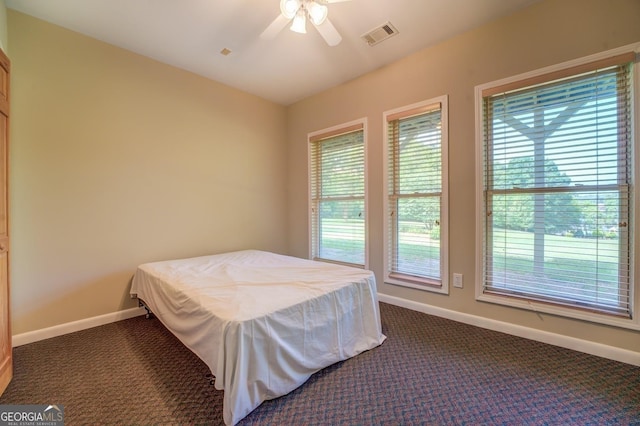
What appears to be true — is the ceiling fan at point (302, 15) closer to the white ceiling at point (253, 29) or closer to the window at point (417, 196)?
the white ceiling at point (253, 29)

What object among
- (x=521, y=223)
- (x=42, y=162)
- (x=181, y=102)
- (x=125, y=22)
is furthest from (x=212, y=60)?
(x=521, y=223)

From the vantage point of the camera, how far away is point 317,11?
72.1 inches

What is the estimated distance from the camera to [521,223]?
2.26 metres

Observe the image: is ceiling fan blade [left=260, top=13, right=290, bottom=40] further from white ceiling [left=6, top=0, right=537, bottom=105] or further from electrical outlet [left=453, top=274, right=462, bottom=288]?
electrical outlet [left=453, top=274, right=462, bottom=288]

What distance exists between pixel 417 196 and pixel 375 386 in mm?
1859

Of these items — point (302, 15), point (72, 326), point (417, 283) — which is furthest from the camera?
point (417, 283)

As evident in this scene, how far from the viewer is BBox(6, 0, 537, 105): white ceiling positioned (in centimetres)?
210

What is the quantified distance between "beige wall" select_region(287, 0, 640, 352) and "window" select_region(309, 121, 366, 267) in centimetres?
18

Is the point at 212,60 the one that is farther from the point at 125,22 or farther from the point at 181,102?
the point at 125,22

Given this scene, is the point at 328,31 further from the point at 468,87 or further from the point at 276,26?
the point at 468,87

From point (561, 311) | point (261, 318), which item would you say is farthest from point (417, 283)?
point (261, 318)

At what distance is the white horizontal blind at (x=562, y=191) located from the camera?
6.20 feet

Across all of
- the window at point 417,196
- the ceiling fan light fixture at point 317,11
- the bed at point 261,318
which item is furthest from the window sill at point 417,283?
the ceiling fan light fixture at point 317,11

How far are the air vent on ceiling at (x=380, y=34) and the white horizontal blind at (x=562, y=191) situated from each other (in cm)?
103
